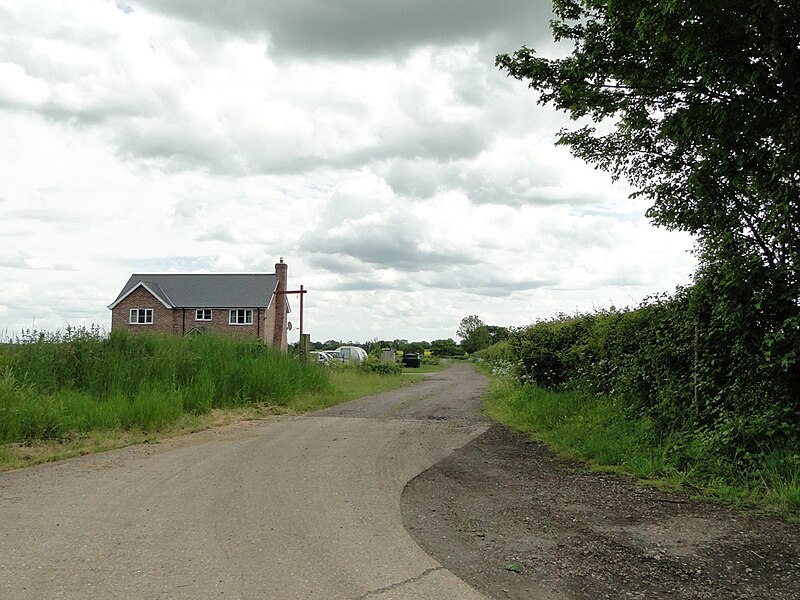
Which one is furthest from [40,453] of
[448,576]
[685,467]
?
[685,467]

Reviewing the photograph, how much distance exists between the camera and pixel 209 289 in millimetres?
52188

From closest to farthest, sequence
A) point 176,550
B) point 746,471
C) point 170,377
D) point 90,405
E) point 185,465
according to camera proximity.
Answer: point 176,550 → point 746,471 → point 185,465 → point 90,405 → point 170,377

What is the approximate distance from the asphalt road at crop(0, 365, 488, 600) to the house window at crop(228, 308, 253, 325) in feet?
130

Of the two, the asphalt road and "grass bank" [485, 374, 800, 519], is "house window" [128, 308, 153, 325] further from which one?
"grass bank" [485, 374, 800, 519]

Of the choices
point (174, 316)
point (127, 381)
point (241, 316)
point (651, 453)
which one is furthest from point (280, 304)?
point (651, 453)

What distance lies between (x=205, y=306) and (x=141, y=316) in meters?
4.73

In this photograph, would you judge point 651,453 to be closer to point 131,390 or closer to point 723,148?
point 723,148

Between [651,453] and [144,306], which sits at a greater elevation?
[144,306]

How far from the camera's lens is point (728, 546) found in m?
5.57

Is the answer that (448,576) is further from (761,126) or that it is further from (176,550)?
(761,126)

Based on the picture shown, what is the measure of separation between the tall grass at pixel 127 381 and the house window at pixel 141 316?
110 feet

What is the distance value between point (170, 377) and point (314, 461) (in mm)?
7037

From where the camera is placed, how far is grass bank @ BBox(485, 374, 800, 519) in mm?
7051

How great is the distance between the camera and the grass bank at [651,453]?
23.1ft
